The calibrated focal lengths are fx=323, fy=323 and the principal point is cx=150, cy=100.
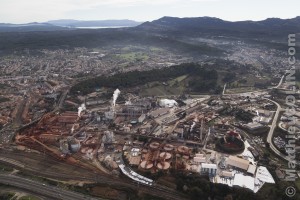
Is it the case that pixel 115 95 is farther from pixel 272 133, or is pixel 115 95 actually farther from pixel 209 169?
pixel 209 169

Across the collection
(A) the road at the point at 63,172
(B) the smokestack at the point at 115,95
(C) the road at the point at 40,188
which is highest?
(B) the smokestack at the point at 115,95

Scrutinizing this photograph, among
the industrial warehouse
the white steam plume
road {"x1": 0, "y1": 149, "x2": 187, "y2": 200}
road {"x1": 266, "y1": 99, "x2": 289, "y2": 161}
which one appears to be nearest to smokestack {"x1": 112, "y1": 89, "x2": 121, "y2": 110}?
the white steam plume

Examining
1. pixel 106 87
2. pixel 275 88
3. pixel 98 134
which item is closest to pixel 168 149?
pixel 98 134

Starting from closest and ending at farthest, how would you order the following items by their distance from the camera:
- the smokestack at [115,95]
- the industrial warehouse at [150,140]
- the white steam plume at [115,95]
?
the industrial warehouse at [150,140] < the smokestack at [115,95] < the white steam plume at [115,95]

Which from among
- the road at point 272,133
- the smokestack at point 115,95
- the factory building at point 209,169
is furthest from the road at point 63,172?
the smokestack at point 115,95

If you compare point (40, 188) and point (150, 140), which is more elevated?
point (150, 140)

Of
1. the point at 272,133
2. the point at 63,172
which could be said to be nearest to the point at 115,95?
the point at 63,172

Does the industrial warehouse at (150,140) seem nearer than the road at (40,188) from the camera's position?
No

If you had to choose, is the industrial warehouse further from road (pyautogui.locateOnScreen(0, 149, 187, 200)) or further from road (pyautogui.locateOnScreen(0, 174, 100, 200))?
road (pyautogui.locateOnScreen(0, 174, 100, 200))

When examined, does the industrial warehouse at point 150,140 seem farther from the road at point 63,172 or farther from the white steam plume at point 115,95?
the white steam plume at point 115,95

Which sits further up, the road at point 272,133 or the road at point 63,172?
the road at point 272,133

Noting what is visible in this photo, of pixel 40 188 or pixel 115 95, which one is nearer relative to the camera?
pixel 40 188
